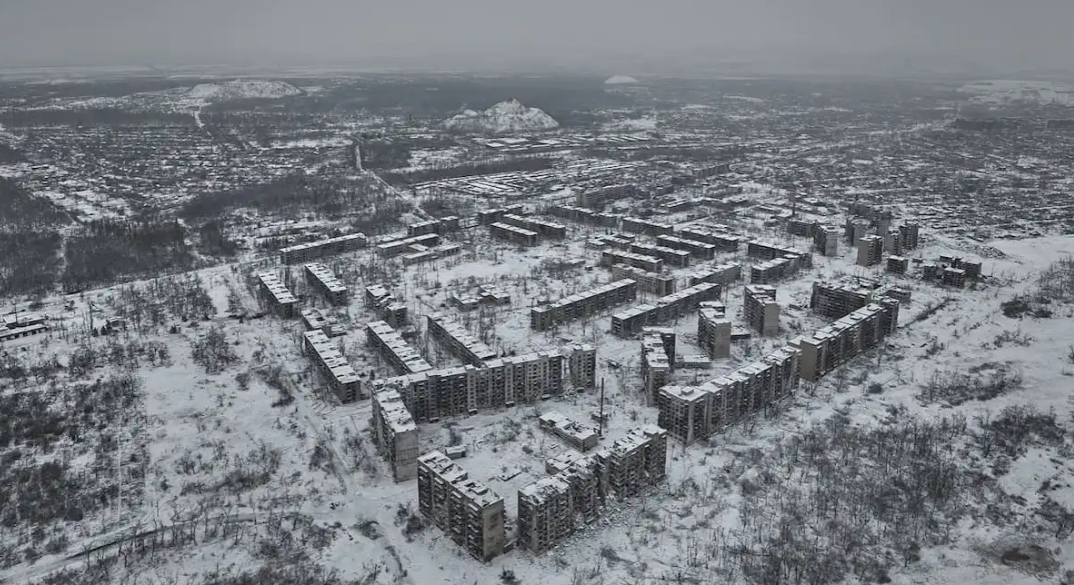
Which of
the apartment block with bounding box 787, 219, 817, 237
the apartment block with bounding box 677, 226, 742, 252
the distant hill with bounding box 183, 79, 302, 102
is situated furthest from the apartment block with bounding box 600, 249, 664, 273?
the distant hill with bounding box 183, 79, 302, 102

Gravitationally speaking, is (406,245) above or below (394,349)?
above

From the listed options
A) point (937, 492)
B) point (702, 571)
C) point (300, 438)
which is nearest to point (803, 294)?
point (937, 492)

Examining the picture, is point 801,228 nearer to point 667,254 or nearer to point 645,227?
point 645,227

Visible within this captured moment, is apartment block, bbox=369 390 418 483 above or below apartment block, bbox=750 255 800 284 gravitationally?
below

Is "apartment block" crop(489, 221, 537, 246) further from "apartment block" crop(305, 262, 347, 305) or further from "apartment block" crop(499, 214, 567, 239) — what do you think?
"apartment block" crop(305, 262, 347, 305)

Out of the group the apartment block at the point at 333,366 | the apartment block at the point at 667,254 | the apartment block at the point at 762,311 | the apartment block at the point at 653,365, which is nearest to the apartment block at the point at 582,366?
the apartment block at the point at 653,365

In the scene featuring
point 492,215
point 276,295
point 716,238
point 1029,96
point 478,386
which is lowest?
point 478,386

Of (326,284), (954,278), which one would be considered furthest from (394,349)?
(954,278)
